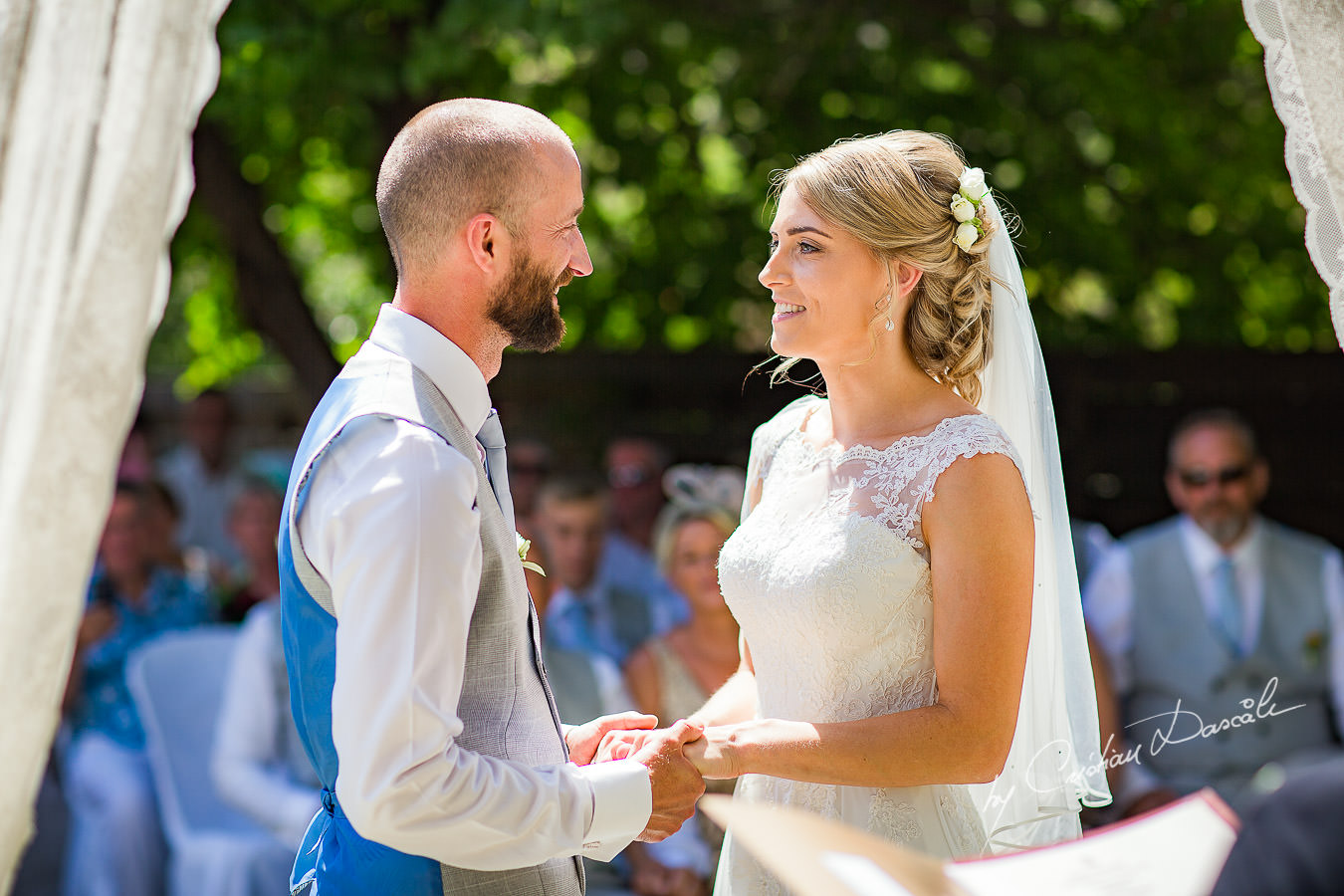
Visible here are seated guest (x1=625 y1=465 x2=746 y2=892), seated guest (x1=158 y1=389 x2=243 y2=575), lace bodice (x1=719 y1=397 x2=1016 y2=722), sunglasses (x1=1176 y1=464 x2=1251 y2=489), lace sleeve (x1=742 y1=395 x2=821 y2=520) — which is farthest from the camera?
seated guest (x1=158 y1=389 x2=243 y2=575)

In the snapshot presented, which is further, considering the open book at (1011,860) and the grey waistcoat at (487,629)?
the grey waistcoat at (487,629)

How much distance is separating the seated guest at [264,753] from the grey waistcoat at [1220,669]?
3.00 meters

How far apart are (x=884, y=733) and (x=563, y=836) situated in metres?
0.66

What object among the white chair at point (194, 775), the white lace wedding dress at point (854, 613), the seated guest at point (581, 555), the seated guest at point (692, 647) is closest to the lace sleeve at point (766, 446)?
the white lace wedding dress at point (854, 613)

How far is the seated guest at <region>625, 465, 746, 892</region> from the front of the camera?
14.0 ft

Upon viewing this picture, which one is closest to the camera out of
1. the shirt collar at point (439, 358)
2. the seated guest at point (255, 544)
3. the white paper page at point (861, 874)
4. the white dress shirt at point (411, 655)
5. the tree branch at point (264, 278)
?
the white paper page at point (861, 874)

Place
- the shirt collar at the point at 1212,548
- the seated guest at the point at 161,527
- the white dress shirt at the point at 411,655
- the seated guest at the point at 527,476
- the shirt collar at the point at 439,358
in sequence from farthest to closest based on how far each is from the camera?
1. the seated guest at the point at 527,476
2. the seated guest at the point at 161,527
3. the shirt collar at the point at 1212,548
4. the shirt collar at the point at 439,358
5. the white dress shirt at the point at 411,655

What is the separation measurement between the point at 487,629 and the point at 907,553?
83cm

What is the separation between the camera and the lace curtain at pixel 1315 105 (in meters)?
1.82

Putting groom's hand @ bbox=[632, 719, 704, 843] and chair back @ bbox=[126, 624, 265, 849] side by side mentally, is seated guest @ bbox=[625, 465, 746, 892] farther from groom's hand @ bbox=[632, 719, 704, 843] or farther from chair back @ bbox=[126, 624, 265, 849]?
groom's hand @ bbox=[632, 719, 704, 843]

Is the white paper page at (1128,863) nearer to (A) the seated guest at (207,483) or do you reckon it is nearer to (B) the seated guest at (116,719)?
(B) the seated guest at (116,719)

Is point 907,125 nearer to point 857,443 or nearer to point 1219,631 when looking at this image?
point 1219,631

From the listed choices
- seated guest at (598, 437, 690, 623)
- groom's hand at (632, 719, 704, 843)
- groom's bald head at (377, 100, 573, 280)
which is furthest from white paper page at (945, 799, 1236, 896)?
seated guest at (598, 437, 690, 623)

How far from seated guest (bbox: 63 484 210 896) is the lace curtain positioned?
476 cm
